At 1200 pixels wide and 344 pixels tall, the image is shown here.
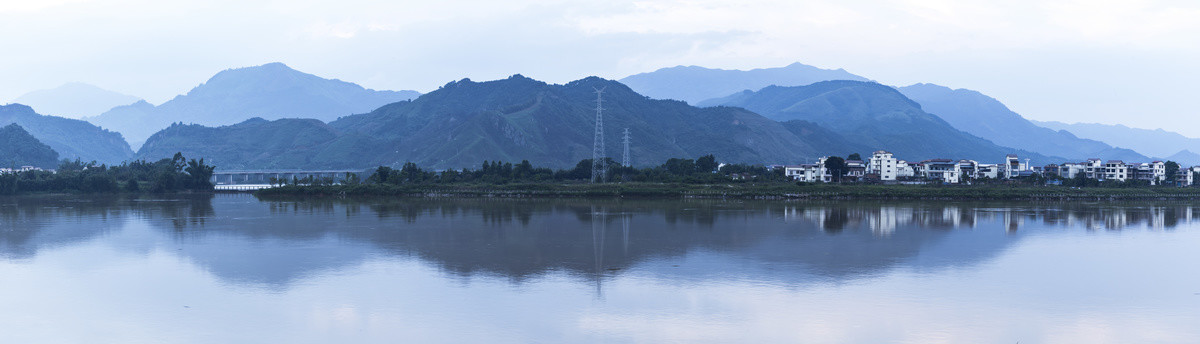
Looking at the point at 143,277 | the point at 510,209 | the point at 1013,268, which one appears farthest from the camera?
the point at 510,209

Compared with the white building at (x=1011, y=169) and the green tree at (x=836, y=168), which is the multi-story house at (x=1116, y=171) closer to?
the white building at (x=1011, y=169)

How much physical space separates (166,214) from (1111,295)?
41235 mm

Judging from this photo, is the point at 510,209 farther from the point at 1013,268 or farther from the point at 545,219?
the point at 1013,268

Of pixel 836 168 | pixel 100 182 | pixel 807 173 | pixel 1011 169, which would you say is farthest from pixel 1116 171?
pixel 100 182

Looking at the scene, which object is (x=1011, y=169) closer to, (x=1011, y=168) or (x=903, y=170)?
(x=1011, y=168)

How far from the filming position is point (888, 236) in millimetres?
29984

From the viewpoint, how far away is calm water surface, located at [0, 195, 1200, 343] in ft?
46.2

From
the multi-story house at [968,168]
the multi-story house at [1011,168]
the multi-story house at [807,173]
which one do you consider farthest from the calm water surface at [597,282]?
the multi-story house at [1011,168]

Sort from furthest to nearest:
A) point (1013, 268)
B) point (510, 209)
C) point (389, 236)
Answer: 1. point (510, 209)
2. point (389, 236)
3. point (1013, 268)

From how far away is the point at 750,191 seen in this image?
2395 inches

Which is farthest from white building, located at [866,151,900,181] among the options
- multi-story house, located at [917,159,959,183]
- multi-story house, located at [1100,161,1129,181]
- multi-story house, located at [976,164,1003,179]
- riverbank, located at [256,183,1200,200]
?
multi-story house, located at [1100,161,1129,181]

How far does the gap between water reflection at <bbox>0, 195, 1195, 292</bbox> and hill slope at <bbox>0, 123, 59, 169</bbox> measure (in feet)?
397

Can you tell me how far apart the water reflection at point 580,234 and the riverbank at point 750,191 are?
30.6 ft

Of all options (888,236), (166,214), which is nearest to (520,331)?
(888,236)
